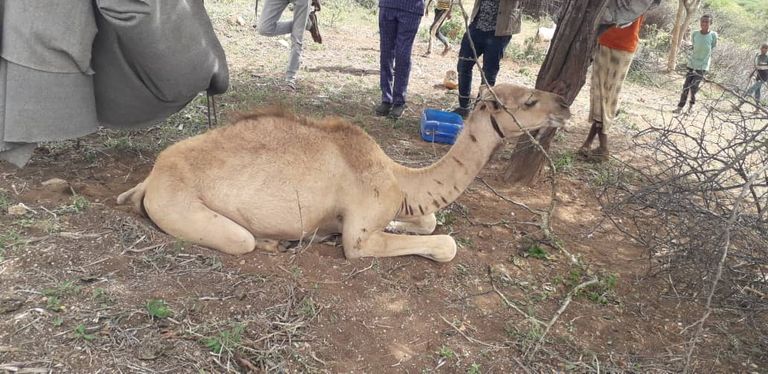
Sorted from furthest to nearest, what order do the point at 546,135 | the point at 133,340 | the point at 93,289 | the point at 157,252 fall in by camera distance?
the point at 546,135 < the point at 157,252 < the point at 93,289 < the point at 133,340

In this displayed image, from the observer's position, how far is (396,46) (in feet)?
26.7

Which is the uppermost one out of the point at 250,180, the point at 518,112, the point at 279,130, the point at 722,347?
the point at 518,112

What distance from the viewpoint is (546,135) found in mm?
6082

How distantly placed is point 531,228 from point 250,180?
8.90ft

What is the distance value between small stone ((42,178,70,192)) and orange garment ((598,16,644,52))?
20.5 ft

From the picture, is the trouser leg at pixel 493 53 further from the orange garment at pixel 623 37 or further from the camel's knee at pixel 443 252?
the camel's knee at pixel 443 252

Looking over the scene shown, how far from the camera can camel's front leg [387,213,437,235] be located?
5070 millimetres

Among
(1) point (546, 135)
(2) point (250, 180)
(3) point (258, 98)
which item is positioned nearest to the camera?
(2) point (250, 180)

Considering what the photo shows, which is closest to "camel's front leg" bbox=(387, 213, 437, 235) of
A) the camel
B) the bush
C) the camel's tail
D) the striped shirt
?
the camel

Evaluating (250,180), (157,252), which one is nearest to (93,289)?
(157,252)

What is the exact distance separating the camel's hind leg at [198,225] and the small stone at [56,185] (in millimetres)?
1041

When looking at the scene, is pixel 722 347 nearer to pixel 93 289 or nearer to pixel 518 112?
pixel 518 112

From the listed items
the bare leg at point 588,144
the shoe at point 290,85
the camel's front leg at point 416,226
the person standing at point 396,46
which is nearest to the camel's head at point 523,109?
the camel's front leg at point 416,226

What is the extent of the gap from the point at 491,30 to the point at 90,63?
5.04 metres
